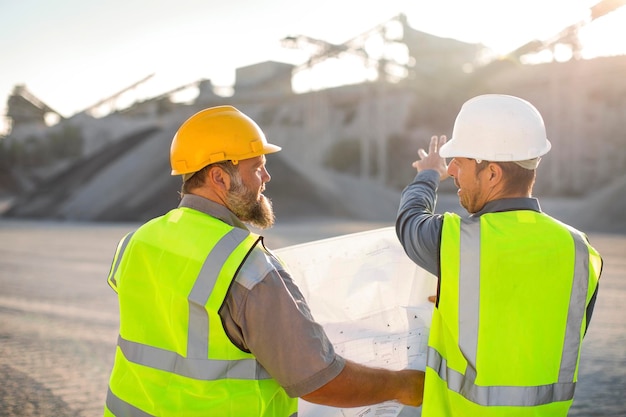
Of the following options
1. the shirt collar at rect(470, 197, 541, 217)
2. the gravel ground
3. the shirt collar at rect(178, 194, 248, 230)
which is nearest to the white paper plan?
the shirt collar at rect(178, 194, 248, 230)

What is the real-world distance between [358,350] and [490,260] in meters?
0.74

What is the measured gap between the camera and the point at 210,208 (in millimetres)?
2016

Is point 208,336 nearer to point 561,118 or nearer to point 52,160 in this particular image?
point 561,118

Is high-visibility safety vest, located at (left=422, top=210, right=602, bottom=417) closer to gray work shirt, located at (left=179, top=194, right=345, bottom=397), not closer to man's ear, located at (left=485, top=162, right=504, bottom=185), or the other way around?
man's ear, located at (left=485, top=162, right=504, bottom=185)

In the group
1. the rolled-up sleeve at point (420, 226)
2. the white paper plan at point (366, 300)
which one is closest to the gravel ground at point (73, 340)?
the white paper plan at point (366, 300)

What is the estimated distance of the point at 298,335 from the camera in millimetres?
1789

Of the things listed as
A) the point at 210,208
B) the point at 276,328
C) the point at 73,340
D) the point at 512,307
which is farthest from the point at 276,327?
the point at 73,340

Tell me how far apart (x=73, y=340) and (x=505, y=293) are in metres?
5.11

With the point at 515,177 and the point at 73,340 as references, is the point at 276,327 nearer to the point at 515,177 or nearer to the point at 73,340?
the point at 515,177

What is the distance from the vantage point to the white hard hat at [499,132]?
6.64 feet

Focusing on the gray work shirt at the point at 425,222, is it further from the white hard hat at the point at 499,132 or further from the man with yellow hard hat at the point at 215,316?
the man with yellow hard hat at the point at 215,316

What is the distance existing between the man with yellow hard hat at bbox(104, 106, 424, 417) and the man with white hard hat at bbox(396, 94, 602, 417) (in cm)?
29

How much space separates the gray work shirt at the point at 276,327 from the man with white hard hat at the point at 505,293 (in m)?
0.39

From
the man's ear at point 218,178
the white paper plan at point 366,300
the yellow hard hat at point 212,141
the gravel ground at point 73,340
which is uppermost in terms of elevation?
the yellow hard hat at point 212,141
